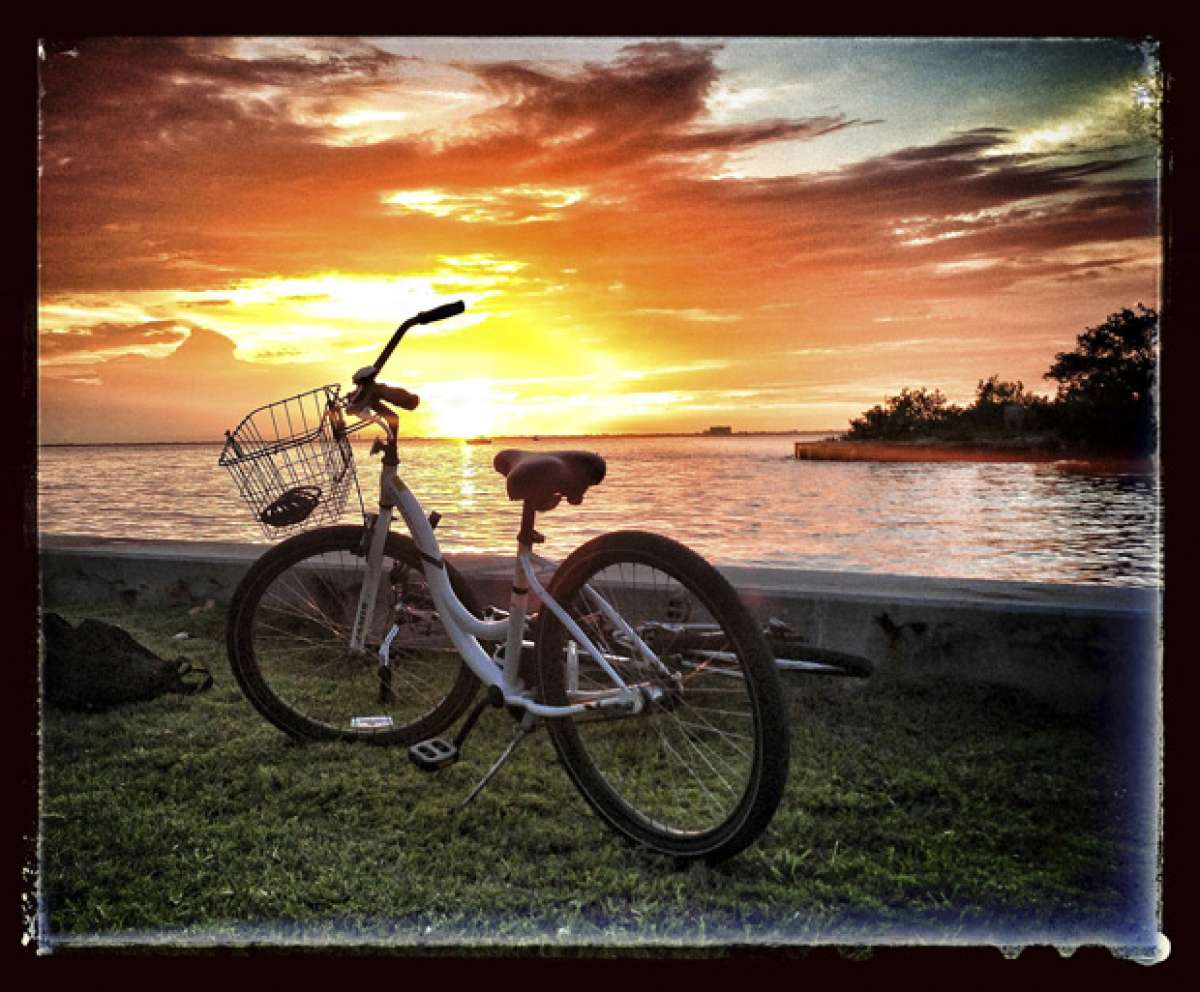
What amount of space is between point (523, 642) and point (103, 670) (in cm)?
202

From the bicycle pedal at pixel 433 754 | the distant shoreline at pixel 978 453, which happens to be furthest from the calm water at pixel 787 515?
the bicycle pedal at pixel 433 754

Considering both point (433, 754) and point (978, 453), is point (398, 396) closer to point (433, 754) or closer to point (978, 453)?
point (433, 754)

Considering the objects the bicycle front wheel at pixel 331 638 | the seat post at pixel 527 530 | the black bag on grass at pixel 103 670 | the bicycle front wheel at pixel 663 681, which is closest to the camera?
the bicycle front wheel at pixel 663 681

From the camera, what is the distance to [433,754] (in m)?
2.88

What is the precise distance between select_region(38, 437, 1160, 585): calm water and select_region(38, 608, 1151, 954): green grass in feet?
2.39

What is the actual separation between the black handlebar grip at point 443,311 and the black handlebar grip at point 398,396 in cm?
29

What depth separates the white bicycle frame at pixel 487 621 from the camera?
251 centimetres

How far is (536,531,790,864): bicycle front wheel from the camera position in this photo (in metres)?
2.26

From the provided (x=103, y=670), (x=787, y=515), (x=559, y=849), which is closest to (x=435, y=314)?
(x=559, y=849)

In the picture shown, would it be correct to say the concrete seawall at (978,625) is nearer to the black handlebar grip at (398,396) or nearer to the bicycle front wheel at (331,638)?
the bicycle front wheel at (331,638)

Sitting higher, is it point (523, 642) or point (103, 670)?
point (523, 642)

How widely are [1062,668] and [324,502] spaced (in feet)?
8.44

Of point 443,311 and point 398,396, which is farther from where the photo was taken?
point 398,396

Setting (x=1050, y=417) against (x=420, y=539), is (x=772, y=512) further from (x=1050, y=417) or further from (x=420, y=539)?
(x=420, y=539)
